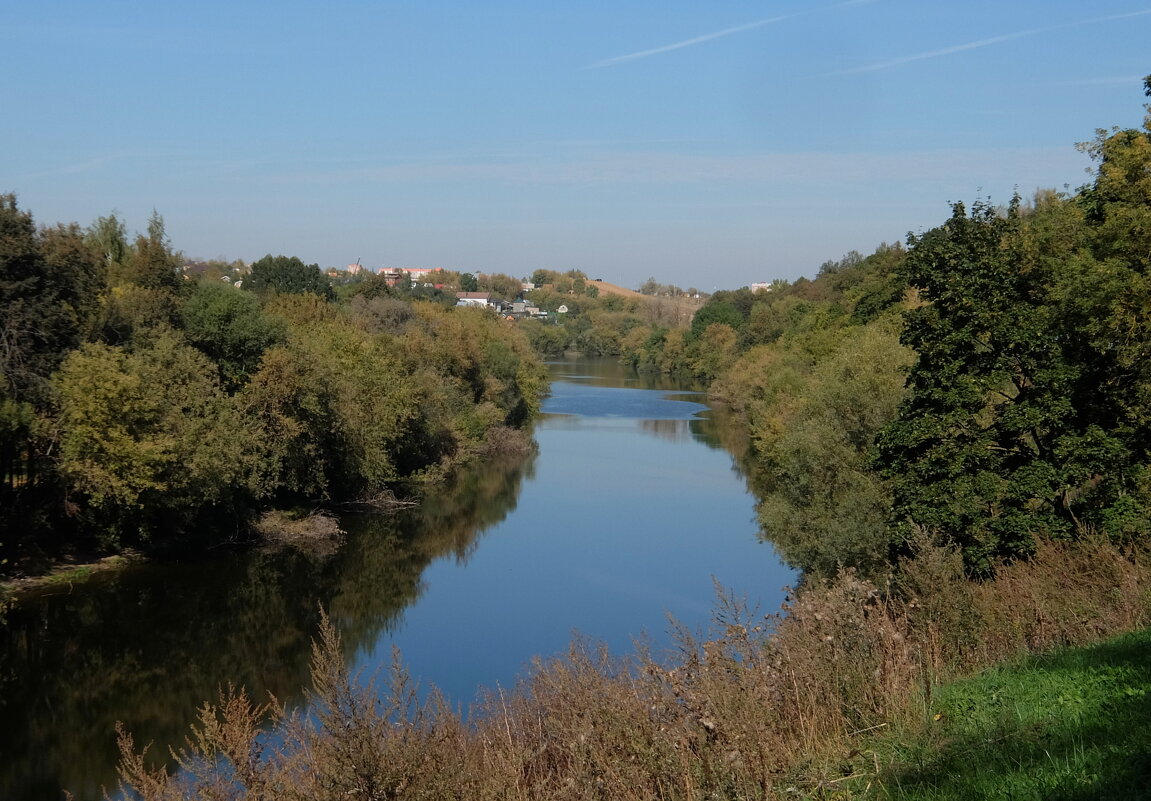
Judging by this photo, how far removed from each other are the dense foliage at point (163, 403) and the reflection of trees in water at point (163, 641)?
213 cm

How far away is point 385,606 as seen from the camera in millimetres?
23516

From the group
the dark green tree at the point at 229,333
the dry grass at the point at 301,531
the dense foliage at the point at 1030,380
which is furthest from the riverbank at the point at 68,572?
the dense foliage at the point at 1030,380

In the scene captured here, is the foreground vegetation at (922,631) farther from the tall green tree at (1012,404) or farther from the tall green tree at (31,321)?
the tall green tree at (31,321)

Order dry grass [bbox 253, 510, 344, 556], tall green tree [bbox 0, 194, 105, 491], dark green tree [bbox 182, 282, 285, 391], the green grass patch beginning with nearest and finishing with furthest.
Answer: the green grass patch
tall green tree [bbox 0, 194, 105, 491]
dry grass [bbox 253, 510, 344, 556]
dark green tree [bbox 182, 282, 285, 391]

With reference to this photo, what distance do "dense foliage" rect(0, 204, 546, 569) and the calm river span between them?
6.38 ft

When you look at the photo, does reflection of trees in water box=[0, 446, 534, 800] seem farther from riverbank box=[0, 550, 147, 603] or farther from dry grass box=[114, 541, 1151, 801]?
dry grass box=[114, 541, 1151, 801]

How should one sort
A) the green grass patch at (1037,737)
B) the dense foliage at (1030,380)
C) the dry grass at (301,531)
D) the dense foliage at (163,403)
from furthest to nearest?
the dry grass at (301,531) → the dense foliage at (163,403) → the dense foliage at (1030,380) → the green grass patch at (1037,737)

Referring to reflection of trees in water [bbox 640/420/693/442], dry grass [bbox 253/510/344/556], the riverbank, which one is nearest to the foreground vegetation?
the riverbank

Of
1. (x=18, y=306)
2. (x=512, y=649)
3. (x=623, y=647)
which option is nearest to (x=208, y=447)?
(x=18, y=306)

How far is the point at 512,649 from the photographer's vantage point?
20.3 meters

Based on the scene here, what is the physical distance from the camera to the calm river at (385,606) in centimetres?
1711

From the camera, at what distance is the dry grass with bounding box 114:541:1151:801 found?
18.5ft

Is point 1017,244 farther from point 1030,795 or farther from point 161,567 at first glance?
point 161,567

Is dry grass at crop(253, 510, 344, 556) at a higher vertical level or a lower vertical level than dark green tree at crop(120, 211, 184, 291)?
lower
